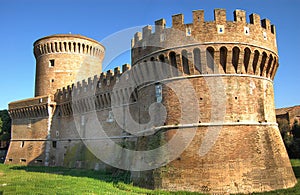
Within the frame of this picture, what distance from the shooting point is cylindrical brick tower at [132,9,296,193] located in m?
11.3

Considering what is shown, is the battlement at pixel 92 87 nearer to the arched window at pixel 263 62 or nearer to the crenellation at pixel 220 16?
the crenellation at pixel 220 16

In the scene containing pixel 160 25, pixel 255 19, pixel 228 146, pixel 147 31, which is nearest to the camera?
pixel 228 146

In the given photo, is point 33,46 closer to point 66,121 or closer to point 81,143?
point 66,121

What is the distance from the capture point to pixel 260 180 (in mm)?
11242

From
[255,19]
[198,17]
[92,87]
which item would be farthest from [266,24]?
[92,87]

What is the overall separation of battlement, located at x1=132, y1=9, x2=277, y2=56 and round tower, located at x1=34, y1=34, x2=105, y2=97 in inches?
806

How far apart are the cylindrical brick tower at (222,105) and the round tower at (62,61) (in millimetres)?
20278

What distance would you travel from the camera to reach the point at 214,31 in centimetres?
1236

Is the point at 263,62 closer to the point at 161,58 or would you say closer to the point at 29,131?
the point at 161,58

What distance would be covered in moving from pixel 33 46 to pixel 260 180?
32.1 meters

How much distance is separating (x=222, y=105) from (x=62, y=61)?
24151 mm

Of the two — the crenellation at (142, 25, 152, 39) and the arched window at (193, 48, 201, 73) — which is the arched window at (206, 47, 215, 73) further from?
the crenellation at (142, 25, 152, 39)

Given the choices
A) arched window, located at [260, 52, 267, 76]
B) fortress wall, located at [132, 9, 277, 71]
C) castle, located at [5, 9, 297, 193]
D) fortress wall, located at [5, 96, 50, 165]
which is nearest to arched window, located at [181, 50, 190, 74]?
castle, located at [5, 9, 297, 193]

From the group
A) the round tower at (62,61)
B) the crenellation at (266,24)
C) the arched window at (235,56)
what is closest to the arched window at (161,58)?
the arched window at (235,56)
